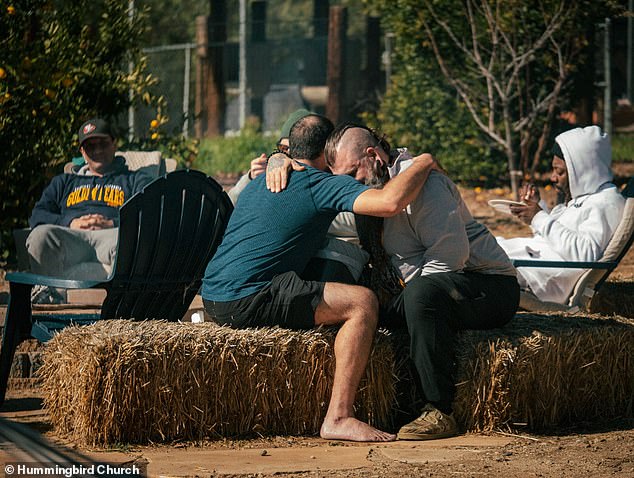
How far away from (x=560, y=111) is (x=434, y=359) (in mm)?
9107

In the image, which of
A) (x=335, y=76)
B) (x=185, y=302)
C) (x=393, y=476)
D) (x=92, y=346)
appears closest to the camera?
(x=393, y=476)

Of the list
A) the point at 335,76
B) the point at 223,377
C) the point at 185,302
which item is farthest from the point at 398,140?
the point at 223,377

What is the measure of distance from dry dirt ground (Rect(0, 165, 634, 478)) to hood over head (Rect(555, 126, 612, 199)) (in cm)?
174

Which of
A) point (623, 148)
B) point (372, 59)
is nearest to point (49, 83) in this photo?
point (372, 59)

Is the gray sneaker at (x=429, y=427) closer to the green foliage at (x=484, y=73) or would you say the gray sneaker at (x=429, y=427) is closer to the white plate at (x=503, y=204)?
the white plate at (x=503, y=204)

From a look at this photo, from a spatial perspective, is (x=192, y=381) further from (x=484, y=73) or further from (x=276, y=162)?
(x=484, y=73)

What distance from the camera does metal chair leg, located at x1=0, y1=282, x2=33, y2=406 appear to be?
5.75 meters

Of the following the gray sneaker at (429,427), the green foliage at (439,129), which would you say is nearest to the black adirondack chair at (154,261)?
the gray sneaker at (429,427)

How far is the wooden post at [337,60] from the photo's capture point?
16141 mm

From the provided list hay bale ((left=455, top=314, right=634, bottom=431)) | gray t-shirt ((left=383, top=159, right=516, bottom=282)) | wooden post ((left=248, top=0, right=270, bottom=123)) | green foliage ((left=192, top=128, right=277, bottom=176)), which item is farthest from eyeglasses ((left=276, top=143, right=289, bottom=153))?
wooden post ((left=248, top=0, right=270, bottom=123))

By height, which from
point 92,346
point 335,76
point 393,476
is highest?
point 335,76

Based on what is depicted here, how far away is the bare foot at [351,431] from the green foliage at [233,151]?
1195 centimetres

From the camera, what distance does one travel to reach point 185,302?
20.2 ft

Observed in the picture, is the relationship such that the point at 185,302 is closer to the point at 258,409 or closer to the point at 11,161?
the point at 258,409
